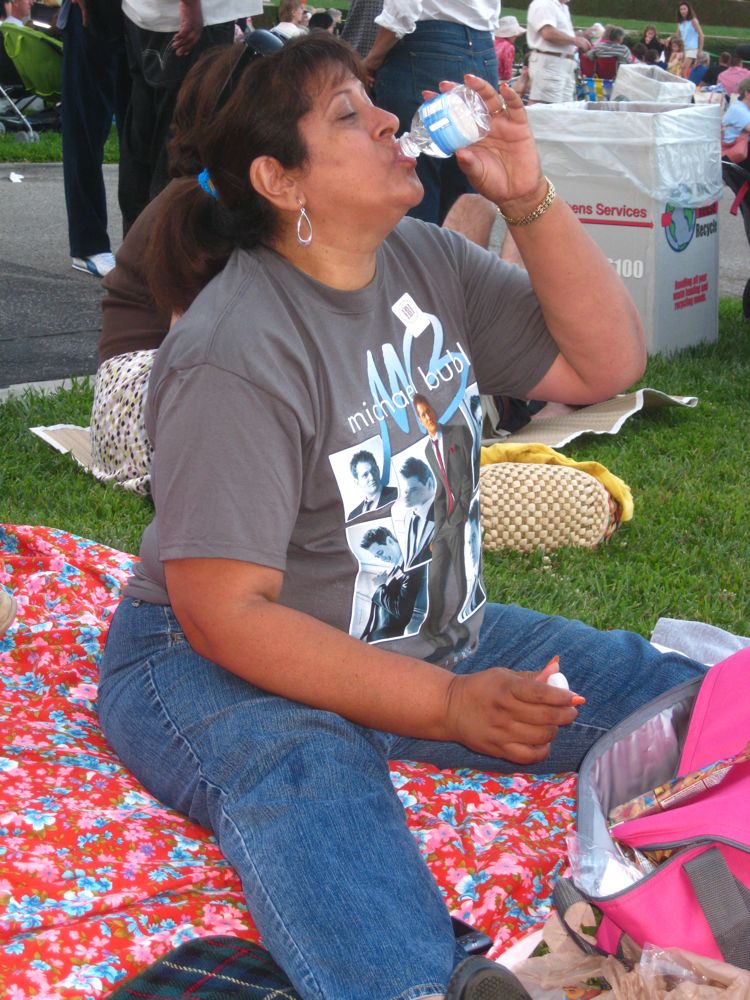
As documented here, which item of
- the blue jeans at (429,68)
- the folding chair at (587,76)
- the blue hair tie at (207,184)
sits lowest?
the folding chair at (587,76)

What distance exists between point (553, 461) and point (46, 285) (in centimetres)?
430

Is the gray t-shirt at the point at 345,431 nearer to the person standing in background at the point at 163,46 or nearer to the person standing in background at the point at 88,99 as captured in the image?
the person standing in background at the point at 163,46

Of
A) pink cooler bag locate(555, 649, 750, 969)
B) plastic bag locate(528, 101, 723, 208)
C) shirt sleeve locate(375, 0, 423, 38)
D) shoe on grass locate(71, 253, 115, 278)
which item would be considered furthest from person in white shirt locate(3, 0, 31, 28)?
pink cooler bag locate(555, 649, 750, 969)

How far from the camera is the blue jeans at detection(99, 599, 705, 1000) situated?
173 cm

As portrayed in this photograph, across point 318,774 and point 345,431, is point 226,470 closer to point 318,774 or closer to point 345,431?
point 345,431

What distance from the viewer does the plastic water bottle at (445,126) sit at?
Answer: 2266mm

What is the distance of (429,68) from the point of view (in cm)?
547

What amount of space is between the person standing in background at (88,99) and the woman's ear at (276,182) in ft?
14.9

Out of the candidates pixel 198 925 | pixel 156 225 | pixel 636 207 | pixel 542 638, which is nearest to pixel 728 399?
pixel 636 207

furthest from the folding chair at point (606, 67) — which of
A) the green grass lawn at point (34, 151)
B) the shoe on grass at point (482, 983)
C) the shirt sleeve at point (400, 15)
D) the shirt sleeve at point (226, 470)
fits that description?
the shoe on grass at point (482, 983)

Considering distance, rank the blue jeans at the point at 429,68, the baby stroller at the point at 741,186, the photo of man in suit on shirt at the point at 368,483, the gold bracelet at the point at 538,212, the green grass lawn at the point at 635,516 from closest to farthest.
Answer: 1. the photo of man in suit on shirt at the point at 368,483
2. the gold bracelet at the point at 538,212
3. the green grass lawn at the point at 635,516
4. the blue jeans at the point at 429,68
5. the baby stroller at the point at 741,186

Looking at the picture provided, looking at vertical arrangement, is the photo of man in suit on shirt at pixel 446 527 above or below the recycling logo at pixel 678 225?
above

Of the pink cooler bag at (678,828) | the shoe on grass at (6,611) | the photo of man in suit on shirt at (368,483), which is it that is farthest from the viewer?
the shoe on grass at (6,611)

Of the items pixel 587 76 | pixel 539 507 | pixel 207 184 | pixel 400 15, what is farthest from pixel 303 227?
pixel 587 76
